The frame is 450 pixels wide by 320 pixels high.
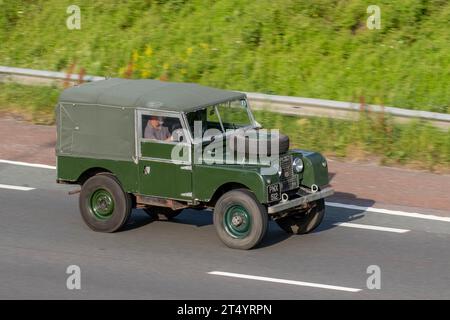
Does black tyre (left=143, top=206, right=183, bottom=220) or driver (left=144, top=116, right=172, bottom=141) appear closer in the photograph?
driver (left=144, top=116, right=172, bottom=141)

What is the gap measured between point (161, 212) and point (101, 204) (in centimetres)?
98

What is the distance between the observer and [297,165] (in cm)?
1284

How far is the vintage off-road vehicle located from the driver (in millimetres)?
13

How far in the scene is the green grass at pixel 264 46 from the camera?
736 inches

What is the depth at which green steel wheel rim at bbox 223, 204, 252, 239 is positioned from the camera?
1238 centimetres

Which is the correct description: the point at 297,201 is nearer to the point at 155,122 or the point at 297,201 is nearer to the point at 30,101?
the point at 155,122

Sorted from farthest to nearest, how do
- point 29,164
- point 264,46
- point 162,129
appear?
point 264,46, point 29,164, point 162,129

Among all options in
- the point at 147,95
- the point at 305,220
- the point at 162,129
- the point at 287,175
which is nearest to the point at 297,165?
the point at 287,175

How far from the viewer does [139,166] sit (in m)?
12.9

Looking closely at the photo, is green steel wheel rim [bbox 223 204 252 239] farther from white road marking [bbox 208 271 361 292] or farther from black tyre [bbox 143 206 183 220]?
black tyre [bbox 143 206 183 220]

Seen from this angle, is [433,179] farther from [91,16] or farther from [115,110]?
[91,16]

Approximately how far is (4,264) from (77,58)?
31.9ft

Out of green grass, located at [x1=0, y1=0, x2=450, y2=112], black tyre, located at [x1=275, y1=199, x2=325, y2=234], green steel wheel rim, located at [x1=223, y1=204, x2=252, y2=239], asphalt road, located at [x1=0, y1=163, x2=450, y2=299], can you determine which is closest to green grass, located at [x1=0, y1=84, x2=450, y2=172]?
green grass, located at [x1=0, y1=0, x2=450, y2=112]
